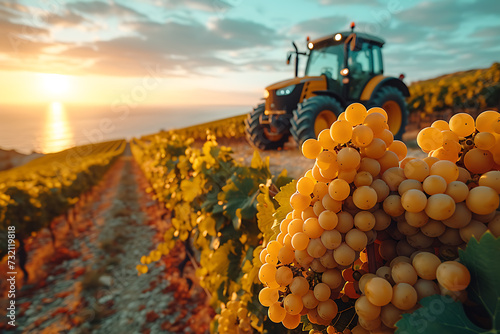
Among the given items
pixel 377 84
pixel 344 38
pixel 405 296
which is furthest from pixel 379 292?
pixel 344 38

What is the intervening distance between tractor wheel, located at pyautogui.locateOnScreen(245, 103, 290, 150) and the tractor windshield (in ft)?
6.16

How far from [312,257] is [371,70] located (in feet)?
26.8

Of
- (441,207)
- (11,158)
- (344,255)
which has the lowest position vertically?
(11,158)

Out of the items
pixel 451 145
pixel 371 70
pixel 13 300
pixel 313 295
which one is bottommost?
pixel 13 300

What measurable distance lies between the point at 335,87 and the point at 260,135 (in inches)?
101

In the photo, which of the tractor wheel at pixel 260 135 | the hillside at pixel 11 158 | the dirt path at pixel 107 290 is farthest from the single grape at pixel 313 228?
the hillside at pixel 11 158

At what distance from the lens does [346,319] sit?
28.9 inches

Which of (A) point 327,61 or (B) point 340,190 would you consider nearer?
(B) point 340,190

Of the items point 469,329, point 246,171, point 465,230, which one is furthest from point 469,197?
point 246,171

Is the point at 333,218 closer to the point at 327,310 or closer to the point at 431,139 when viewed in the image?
the point at 327,310

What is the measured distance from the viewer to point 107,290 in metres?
5.08

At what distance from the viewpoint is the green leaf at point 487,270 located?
507 millimetres

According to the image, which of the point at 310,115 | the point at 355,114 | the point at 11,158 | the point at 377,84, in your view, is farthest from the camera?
the point at 11,158

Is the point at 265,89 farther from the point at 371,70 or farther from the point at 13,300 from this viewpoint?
the point at 13,300
